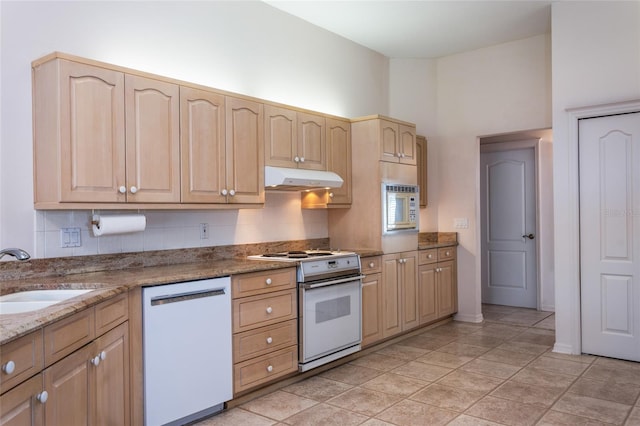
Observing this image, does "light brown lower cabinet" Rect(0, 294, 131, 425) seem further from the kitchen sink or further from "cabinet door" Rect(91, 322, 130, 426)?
the kitchen sink

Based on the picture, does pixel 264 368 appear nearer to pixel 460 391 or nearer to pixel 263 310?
pixel 263 310

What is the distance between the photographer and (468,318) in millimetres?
5559

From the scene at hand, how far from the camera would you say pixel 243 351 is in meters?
3.12

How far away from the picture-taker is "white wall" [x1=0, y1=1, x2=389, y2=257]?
8.89ft

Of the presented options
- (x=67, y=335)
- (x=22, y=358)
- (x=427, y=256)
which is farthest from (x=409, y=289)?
(x=22, y=358)

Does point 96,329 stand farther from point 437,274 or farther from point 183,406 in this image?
point 437,274

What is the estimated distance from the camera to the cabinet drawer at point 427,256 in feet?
16.3

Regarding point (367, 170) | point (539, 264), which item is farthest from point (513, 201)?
point (367, 170)

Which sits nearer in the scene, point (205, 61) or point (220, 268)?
point (220, 268)

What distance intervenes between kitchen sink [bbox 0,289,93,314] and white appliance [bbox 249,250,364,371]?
1.54 m

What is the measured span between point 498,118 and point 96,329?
15.3 feet

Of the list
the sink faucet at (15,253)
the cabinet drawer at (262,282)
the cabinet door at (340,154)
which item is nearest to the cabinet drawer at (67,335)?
the sink faucet at (15,253)

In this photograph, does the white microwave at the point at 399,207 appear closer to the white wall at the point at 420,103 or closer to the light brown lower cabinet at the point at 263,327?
the white wall at the point at 420,103

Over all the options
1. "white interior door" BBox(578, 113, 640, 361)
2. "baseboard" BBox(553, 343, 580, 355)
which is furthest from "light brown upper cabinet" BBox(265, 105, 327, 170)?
"baseboard" BBox(553, 343, 580, 355)
